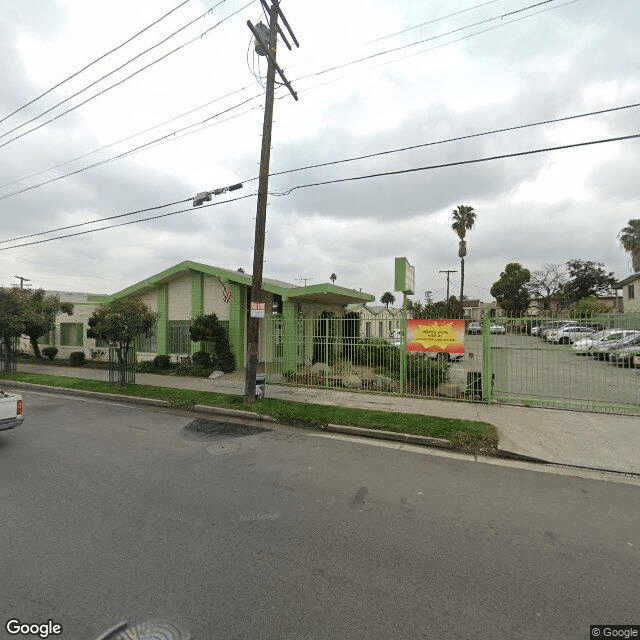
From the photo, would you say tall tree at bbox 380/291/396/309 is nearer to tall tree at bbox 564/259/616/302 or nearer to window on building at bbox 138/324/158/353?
tall tree at bbox 564/259/616/302

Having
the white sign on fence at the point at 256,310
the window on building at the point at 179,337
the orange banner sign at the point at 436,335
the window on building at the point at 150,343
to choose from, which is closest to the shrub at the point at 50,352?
the window on building at the point at 150,343

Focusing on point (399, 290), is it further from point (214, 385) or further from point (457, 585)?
point (457, 585)

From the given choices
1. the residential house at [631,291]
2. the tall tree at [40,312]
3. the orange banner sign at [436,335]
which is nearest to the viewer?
the orange banner sign at [436,335]

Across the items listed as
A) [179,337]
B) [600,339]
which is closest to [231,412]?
[600,339]

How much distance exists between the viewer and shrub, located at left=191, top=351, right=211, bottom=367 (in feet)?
48.9

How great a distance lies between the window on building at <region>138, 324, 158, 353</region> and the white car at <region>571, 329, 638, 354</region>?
52.7 ft

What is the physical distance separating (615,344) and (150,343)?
1737 centimetres

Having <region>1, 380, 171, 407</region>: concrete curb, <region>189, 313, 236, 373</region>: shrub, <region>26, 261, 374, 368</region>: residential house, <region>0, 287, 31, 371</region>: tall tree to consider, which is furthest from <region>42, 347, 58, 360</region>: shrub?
<region>189, 313, 236, 373</region>: shrub

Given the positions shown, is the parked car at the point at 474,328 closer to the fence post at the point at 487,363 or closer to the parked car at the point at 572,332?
the fence post at the point at 487,363

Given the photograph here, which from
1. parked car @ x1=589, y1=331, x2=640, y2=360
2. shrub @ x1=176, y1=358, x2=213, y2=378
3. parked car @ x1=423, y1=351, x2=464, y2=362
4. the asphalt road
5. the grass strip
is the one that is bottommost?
the asphalt road

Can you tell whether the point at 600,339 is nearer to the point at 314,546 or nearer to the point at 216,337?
the point at 314,546

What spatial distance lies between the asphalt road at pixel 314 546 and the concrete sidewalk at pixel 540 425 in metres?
0.90

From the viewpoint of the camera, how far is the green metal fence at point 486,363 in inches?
325

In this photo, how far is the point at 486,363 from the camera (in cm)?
895
